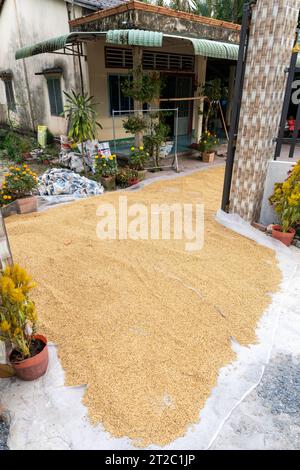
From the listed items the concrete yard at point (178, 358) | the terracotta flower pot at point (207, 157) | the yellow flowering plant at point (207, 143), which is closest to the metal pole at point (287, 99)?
the concrete yard at point (178, 358)

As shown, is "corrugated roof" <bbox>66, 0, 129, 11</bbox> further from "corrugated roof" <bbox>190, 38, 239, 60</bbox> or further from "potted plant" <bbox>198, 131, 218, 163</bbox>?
"potted plant" <bbox>198, 131, 218, 163</bbox>

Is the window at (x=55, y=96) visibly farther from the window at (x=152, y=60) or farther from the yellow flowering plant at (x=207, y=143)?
the yellow flowering plant at (x=207, y=143)

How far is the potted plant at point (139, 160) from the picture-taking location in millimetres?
6543

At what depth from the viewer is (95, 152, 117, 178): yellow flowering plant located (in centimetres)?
617

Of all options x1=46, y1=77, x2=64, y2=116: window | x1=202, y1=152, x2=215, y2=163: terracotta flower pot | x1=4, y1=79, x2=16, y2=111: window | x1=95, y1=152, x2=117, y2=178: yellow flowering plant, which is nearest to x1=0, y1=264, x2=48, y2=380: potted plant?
x1=95, y1=152, x2=117, y2=178: yellow flowering plant

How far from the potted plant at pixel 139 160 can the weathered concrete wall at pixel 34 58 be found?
276cm

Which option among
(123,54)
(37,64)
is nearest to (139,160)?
(123,54)

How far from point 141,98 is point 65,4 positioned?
3366 mm

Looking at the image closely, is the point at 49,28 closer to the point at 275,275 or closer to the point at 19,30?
the point at 19,30

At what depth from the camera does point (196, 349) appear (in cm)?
227

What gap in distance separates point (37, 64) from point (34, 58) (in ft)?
0.94

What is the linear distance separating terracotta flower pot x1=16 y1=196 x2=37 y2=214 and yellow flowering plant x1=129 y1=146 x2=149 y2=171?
2.36m

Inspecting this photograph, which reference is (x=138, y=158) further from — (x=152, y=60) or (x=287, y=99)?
(x=152, y=60)
